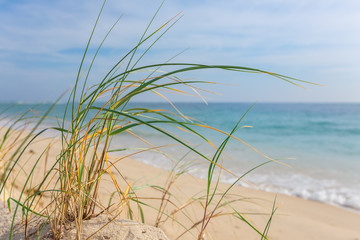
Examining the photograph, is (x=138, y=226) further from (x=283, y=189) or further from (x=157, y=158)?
(x=157, y=158)

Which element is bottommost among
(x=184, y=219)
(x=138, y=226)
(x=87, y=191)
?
(x=184, y=219)

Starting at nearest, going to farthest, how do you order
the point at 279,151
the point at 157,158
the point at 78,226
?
the point at 78,226
the point at 157,158
the point at 279,151

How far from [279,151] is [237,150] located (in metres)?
1.69

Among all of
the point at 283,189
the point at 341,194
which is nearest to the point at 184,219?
the point at 283,189

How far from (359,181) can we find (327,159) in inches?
76.5

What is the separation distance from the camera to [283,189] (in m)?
3.90

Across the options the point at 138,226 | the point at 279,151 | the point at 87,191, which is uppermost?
the point at 87,191

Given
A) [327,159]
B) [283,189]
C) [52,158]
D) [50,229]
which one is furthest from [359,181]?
[50,229]

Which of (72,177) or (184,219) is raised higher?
(72,177)

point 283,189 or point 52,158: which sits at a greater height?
point 52,158

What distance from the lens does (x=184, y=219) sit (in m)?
2.29

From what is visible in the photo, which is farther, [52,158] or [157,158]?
[157,158]

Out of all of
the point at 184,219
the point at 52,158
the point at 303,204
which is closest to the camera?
the point at 184,219

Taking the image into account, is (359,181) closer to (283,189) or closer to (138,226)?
(283,189)
